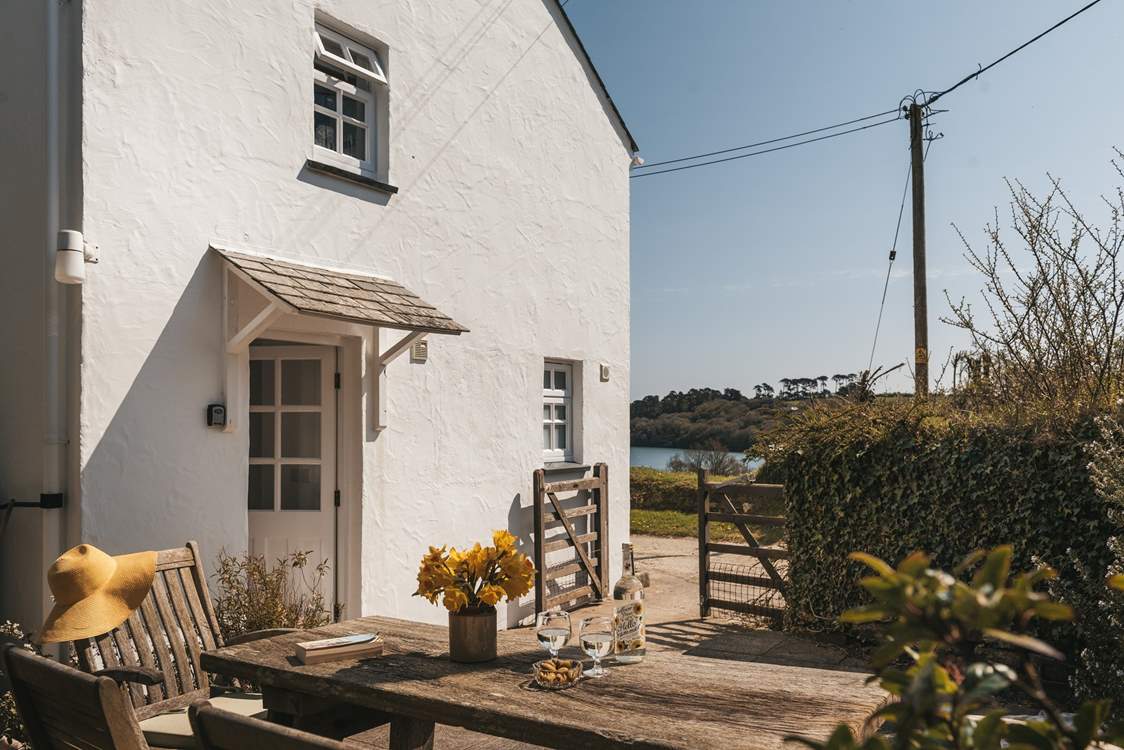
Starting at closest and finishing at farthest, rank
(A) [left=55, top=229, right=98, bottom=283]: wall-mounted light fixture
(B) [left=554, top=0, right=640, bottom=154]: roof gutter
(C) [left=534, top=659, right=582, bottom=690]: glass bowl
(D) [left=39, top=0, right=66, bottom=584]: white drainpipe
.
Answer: (C) [left=534, top=659, right=582, bottom=690]: glass bowl
(A) [left=55, top=229, right=98, bottom=283]: wall-mounted light fixture
(D) [left=39, top=0, right=66, bottom=584]: white drainpipe
(B) [left=554, top=0, right=640, bottom=154]: roof gutter

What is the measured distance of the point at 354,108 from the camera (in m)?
7.05

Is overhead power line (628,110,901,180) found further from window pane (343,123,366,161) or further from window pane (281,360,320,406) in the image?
window pane (281,360,320,406)

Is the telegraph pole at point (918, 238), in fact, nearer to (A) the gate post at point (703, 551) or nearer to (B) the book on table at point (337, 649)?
(A) the gate post at point (703, 551)

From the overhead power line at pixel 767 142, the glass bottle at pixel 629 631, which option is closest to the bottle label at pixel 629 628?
the glass bottle at pixel 629 631

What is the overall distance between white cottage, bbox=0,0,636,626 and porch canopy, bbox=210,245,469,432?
0.9 inches

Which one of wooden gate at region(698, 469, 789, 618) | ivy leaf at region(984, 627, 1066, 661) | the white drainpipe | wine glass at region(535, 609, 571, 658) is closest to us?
ivy leaf at region(984, 627, 1066, 661)

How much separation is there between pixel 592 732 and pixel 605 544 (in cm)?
716

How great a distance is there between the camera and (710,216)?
46.9 ft

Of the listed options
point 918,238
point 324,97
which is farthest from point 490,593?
point 918,238

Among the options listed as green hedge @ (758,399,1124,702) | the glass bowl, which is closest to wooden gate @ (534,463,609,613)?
green hedge @ (758,399,1124,702)

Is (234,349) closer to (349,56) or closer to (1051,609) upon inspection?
(349,56)

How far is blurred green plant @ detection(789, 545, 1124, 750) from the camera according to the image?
99cm

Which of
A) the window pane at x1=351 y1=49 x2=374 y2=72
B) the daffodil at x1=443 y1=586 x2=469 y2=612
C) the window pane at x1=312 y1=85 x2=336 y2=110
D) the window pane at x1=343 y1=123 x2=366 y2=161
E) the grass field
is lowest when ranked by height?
the grass field

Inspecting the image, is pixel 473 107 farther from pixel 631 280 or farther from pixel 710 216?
pixel 710 216
